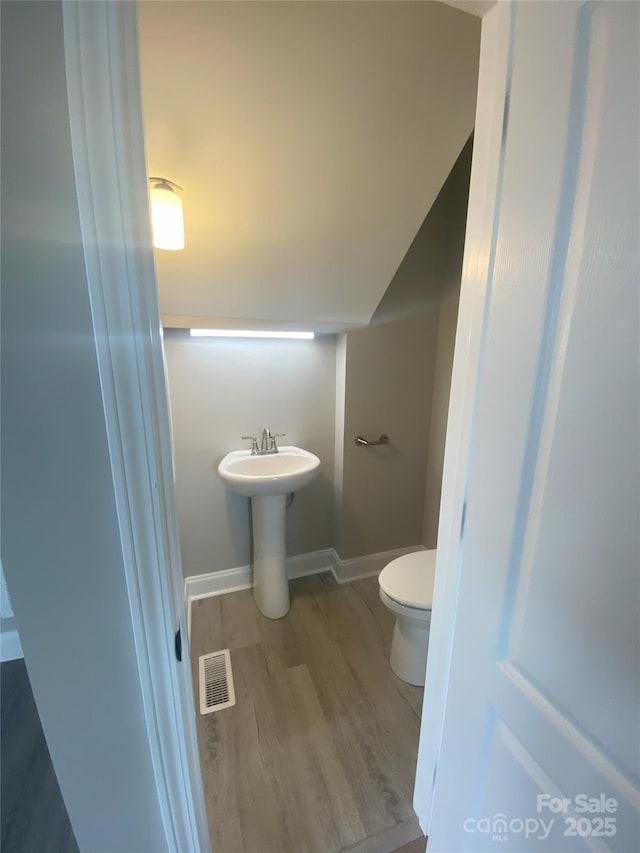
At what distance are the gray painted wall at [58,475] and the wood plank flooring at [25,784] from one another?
1.74 ft

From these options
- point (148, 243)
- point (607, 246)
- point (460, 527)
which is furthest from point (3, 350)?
point (460, 527)

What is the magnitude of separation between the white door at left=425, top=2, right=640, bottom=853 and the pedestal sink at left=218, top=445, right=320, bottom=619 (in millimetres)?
1196

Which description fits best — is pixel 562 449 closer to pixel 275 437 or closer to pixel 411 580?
pixel 411 580

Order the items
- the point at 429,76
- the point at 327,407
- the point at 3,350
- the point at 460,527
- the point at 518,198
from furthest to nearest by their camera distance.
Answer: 1. the point at 327,407
2. the point at 429,76
3. the point at 460,527
4. the point at 518,198
5. the point at 3,350

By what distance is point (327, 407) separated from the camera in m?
2.05

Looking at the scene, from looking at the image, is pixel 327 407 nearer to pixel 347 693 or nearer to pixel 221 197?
pixel 221 197

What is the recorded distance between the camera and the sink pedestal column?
1.83 meters

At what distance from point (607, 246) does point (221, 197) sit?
110 cm

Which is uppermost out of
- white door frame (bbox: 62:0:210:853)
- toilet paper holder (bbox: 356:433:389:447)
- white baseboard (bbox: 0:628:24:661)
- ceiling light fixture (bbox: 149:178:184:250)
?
ceiling light fixture (bbox: 149:178:184:250)

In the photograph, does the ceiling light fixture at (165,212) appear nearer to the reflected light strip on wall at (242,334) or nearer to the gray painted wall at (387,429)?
the reflected light strip on wall at (242,334)

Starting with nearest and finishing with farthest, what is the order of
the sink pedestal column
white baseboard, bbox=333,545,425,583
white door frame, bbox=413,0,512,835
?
1. white door frame, bbox=413,0,512,835
2. the sink pedestal column
3. white baseboard, bbox=333,545,425,583

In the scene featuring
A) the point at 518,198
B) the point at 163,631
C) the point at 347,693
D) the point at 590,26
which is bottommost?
the point at 347,693

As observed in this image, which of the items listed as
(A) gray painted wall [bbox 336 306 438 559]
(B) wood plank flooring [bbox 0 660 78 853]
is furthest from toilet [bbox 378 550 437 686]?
(B) wood plank flooring [bbox 0 660 78 853]

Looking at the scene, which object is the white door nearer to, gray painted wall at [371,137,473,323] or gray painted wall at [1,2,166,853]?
gray painted wall at [1,2,166,853]
